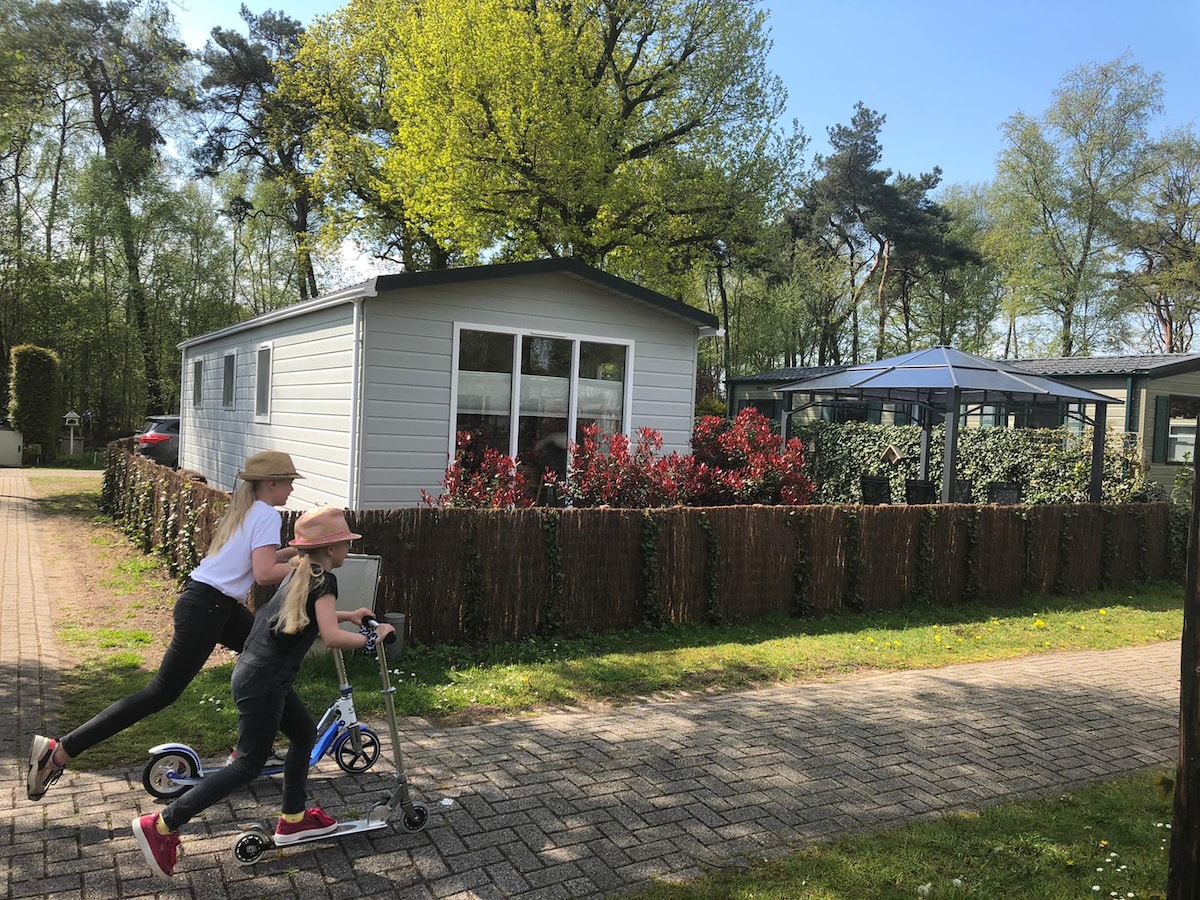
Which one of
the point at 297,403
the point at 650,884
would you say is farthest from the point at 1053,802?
the point at 297,403

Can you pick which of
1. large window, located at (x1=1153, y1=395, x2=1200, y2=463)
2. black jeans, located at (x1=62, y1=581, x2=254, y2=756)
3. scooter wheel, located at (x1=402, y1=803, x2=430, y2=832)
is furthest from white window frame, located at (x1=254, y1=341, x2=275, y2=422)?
large window, located at (x1=1153, y1=395, x2=1200, y2=463)

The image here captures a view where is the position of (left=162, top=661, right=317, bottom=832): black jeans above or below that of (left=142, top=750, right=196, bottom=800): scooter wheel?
above

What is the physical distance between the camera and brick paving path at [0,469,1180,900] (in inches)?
134

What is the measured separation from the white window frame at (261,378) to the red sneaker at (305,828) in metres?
9.66

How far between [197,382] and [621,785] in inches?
633

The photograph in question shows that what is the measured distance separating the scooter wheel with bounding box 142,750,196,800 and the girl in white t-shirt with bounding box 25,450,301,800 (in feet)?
0.74

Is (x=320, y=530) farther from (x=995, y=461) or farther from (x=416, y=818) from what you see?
(x=995, y=461)

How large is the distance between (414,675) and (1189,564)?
4.90 m

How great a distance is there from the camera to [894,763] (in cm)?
495

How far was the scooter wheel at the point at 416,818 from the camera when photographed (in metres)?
3.74

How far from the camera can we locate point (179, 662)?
12.8 ft

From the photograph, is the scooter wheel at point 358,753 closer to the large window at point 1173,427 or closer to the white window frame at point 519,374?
the white window frame at point 519,374

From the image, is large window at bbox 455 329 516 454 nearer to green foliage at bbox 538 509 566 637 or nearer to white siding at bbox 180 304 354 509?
white siding at bbox 180 304 354 509

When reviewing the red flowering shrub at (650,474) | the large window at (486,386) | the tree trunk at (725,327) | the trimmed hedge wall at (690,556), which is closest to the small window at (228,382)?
the trimmed hedge wall at (690,556)
